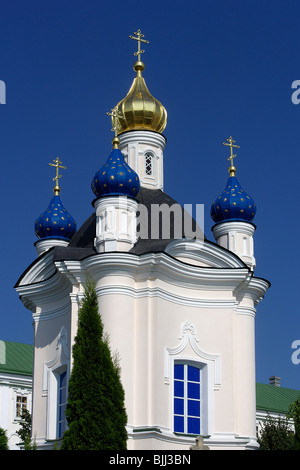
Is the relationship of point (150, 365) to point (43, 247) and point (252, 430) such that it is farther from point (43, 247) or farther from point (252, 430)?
point (43, 247)

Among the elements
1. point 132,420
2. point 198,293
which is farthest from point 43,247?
point 132,420

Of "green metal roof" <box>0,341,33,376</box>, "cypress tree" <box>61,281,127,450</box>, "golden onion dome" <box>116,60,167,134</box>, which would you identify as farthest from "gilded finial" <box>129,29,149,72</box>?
"green metal roof" <box>0,341,33,376</box>

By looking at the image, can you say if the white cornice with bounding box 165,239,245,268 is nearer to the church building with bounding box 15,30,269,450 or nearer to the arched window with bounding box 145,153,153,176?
the church building with bounding box 15,30,269,450

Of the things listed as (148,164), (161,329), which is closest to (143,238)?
(161,329)

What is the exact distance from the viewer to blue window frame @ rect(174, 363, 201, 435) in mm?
17109

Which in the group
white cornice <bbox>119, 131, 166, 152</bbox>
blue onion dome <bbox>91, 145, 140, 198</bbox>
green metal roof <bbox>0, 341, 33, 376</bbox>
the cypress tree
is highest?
white cornice <bbox>119, 131, 166, 152</bbox>

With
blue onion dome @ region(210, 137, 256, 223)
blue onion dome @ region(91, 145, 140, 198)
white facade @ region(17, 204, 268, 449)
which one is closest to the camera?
white facade @ region(17, 204, 268, 449)

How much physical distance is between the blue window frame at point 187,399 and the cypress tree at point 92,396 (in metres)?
3.67

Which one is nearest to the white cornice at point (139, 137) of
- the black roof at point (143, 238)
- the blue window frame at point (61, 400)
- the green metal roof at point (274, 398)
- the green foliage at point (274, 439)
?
the black roof at point (143, 238)

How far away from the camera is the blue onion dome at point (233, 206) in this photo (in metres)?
19.9

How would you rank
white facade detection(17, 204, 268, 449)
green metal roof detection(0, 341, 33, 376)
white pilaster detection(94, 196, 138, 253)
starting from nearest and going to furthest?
white facade detection(17, 204, 268, 449) < white pilaster detection(94, 196, 138, 253) < green metal roof detection(0, 341, 33, 376)

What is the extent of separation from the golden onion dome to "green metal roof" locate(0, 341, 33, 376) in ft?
57.3
